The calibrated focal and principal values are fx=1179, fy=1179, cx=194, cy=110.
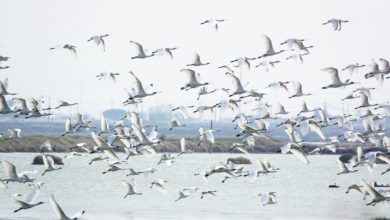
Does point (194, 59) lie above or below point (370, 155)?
above

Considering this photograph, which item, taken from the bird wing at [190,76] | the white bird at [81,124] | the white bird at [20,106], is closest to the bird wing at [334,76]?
the bird wing at [190,76]

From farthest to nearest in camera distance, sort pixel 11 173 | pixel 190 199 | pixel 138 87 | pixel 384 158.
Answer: pixel 190 199 < pixel 384 158 < pixel 138 87 < pixel 11 173

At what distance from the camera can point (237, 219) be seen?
4844 centimetres

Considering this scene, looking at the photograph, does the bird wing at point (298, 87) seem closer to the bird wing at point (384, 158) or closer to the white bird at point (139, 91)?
the bird wing at point (384, 158)

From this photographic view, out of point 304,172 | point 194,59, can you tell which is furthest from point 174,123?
point 304,172

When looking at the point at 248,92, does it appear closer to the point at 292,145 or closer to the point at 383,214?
the point at 292,145

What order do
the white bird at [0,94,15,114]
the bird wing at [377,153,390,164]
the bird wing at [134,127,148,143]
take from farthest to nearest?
the bird wing at [377,153,390,164] < the bird wing at [134,127,148,143] < the white bird at [0,94,15,114]

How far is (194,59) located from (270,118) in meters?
3.37

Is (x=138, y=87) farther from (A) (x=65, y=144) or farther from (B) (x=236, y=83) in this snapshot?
(A) (x=65, y=144)

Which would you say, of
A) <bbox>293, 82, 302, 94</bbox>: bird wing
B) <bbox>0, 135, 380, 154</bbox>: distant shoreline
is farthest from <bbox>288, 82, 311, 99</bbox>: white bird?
<bbox>0, 135, 380, 154</bbox>: distant shoreline

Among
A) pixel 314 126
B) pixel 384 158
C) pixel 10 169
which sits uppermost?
pixel 314 126

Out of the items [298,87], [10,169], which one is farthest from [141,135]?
[298,87]

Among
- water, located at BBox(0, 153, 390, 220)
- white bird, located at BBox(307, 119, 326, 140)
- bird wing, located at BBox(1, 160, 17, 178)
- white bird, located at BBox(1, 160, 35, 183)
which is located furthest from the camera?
water, located at BBox(0, 153, 390, 220)

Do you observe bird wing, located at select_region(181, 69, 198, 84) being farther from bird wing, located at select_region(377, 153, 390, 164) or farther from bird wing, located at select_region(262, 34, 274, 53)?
bird wing, located at select_region(377, 153, 390, 164)
